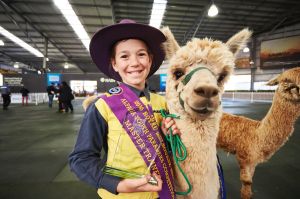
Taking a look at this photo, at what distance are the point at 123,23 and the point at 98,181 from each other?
0.72 m

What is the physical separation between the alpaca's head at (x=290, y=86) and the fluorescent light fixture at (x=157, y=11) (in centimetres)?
1027

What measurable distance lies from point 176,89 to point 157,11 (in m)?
12.5

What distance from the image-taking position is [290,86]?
2.04m

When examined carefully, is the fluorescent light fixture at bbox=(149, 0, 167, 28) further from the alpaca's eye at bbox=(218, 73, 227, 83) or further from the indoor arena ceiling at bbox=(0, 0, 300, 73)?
the alpaca's eye at bbox=(218, 73, 227, 83)

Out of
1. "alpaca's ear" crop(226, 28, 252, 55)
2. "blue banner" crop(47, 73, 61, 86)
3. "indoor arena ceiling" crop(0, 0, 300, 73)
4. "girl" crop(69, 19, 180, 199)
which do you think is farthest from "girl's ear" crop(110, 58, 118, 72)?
"blue banner" crop(47, 73, 61, 86)

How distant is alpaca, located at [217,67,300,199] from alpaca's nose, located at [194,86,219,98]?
158 centimetres

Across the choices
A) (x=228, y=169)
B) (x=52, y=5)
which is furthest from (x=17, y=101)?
(x=228, y=169)

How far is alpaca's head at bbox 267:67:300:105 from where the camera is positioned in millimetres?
1993

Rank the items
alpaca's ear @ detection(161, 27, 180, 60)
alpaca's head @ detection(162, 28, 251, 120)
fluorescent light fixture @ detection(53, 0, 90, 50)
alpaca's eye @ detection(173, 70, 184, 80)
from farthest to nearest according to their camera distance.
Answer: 1. fluorescent light fixture @ detection(53, 0, 90, 50)
2. alpaca's ear @ detection(161, 27, 180, 60)
3. alpaca's eye @ detection(173, 70, 184, 80)
4. alpaca's head @ detection(162, 28, 251, 120)

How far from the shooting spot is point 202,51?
1.00m

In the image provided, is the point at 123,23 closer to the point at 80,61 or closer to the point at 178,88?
the point at 178,88

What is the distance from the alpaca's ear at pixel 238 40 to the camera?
1.20m

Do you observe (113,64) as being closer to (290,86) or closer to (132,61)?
(132,61)

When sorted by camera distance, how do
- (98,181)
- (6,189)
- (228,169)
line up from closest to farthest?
1. (98,181)
2. (6,189)
3. (228,169)
